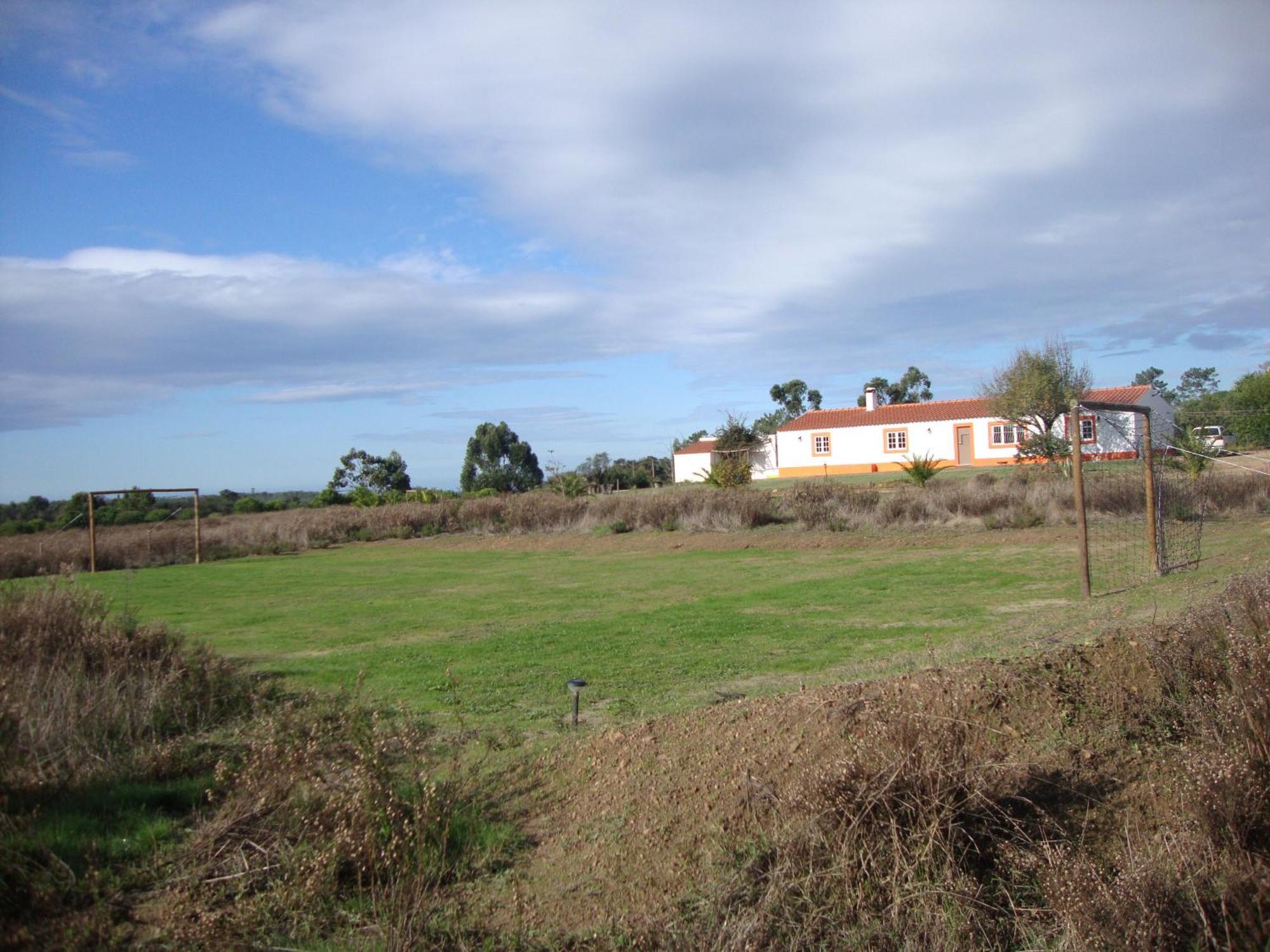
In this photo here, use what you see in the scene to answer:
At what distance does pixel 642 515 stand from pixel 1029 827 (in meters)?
22.4

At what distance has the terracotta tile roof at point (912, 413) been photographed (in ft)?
166

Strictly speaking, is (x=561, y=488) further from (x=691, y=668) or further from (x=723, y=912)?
(x=723, y=912)

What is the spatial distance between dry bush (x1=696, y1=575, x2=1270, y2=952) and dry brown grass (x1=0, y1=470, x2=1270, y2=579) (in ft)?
54.5

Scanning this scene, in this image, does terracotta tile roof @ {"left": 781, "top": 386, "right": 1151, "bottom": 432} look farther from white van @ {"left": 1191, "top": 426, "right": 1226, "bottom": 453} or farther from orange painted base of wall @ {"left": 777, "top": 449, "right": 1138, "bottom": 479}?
white van @ {"left": 1191, "top": 426, "right": 1226, "bottom": 453}

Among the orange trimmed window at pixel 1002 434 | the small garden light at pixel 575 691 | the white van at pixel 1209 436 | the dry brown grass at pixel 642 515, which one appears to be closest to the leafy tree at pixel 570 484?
the dry brown grass at pixel 642 515

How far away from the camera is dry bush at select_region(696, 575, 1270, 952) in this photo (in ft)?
14.5

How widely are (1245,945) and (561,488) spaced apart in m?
30.1

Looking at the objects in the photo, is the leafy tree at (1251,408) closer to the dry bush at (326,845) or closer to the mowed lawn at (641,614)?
the mowed lawn at (641,614)

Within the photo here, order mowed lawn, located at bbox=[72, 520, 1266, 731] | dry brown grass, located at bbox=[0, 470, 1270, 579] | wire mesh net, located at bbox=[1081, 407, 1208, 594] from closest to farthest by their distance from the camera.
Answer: mowed lawn, located at bbox=[72, 520, 1266, 731] < wire mesh net, located at bbox=[1081, 407, 1208, 594] < dry brown grass, located at bbox=[0, 470, 1270, 579]

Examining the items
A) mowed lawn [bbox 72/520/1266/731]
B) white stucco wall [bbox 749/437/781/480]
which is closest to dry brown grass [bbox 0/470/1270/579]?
mowed lawn [bbox 72/520/1266/731]

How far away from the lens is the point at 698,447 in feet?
215

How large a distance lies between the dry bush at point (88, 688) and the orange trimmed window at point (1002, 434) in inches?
1898

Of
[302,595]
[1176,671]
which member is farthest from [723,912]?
[302,595]

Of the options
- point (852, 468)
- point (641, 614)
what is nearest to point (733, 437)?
point (852, 468)
